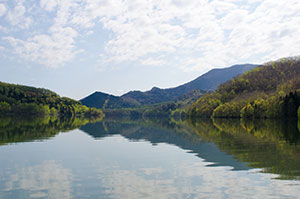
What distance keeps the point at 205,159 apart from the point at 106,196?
1295 cm

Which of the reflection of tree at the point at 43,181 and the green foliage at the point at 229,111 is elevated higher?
the green foliage at the point at 229,111

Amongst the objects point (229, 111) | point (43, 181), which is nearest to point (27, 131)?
point (43, 181)

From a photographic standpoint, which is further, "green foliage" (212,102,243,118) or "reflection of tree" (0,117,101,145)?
"green foliage" (212,102,243,118)

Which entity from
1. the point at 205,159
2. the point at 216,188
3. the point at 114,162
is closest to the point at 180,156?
the point at 205,159

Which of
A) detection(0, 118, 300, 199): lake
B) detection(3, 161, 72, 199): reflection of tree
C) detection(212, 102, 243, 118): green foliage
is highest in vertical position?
detection(212, 102, 243, 118): green foliage

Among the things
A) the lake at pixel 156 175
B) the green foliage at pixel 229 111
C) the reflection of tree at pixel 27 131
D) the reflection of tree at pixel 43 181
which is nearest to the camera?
the lake at pixel 156 175

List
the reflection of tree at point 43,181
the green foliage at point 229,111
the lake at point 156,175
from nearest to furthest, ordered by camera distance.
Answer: the lake at point 156,175
the reflection of tree at point 43,181
the green foliage at point 229,111

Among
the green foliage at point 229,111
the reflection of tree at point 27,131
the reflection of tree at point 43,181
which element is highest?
the green foliage at point 229,111

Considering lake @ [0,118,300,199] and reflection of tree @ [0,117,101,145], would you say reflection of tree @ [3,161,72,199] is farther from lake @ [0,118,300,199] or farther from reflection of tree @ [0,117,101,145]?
reflection of tree @ [0,117,101,145]

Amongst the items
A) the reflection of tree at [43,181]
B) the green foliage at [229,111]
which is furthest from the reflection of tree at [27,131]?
the green foliage at [229,111]

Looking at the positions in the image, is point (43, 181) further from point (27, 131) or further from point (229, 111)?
point (229, 111)

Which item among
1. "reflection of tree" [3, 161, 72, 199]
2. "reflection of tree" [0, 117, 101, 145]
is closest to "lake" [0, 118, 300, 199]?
"reflection of tree" [3, 161, 72, 199]

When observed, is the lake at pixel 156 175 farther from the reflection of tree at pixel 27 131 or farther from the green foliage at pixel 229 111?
the green foliage at pixel 229 111

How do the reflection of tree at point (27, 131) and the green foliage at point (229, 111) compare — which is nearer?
the reflection of tree at point (27, 131)
